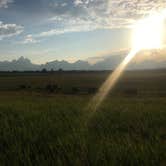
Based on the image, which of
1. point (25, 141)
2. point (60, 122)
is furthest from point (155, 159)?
point (60, 122)

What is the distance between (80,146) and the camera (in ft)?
11.9

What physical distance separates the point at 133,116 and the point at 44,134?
9.89ft


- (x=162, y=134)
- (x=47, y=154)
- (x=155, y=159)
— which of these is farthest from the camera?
(x=162, y=134)

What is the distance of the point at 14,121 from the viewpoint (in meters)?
5.82

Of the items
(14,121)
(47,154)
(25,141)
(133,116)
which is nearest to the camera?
(47,154)

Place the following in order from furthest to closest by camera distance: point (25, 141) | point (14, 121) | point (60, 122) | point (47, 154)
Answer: point (14, 121) < point (60, 122) < point (25, 141) < point (47, 154)

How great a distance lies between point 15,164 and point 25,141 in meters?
0.97

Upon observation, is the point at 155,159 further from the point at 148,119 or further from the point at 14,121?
the point at 14,121

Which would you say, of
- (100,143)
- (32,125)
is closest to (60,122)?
(32,125)

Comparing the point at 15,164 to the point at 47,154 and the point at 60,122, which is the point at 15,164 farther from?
the point at 60,122

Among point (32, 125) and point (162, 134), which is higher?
point (32, 125)

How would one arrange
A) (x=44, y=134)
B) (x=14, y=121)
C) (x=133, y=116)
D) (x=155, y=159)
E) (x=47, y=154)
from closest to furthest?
(x=155, y=159) < (x=47, y=154) < (x=44, y=134) < (x=14, y=121) < (x=133, y=116)

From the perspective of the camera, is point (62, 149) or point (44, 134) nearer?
point (62, 149)

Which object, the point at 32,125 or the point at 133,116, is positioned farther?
the point at 133,116
